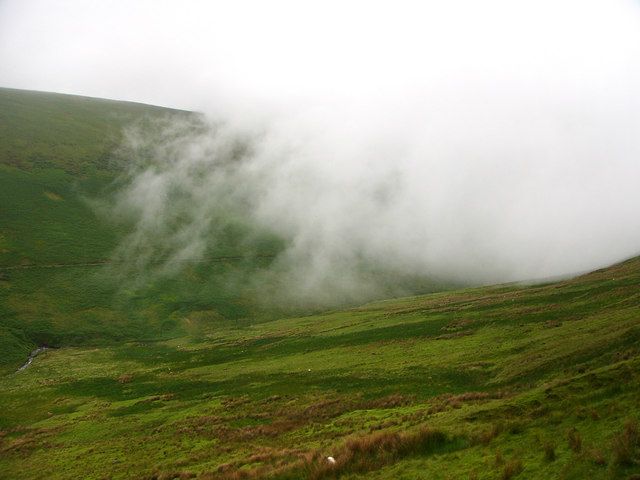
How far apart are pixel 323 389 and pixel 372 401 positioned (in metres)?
9.36

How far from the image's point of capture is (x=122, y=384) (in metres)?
70.8

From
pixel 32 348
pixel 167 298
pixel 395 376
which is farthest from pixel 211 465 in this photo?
pixel 167 298

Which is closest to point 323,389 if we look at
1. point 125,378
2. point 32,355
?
point 125,378

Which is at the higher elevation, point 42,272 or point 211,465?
point 42,272

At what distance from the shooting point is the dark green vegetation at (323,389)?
65.5 feet

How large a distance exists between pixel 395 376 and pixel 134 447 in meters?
24.9

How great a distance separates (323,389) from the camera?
47.8 metres

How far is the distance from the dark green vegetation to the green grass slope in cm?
15

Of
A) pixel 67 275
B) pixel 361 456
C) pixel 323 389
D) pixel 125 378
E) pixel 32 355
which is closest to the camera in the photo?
pixel 361 456

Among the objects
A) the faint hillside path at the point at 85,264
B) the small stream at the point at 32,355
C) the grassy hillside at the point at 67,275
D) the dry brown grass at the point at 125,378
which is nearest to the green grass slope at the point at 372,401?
the dry brown grass at the point at 125,378

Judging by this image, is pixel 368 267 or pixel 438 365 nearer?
pixel 438 365

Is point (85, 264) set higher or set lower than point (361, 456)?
higher

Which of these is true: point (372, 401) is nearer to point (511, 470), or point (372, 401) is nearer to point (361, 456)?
point (361, 456)

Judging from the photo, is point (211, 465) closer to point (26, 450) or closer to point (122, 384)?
point (26, 450)
